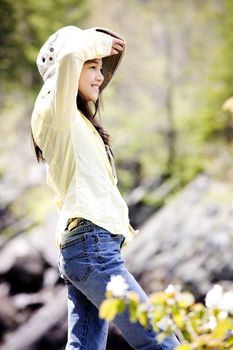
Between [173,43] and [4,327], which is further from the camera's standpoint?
[173,43]

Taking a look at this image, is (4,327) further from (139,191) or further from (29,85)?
(29,85)

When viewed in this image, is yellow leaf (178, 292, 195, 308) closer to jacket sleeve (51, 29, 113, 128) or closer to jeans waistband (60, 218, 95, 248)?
jeans waistband (60, 218, 95, 248)

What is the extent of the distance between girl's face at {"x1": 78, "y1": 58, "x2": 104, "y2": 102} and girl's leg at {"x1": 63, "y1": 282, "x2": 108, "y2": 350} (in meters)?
0.59

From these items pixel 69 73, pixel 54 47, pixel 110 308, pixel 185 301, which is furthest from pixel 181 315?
pixel 54 47

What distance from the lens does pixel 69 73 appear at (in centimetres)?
146

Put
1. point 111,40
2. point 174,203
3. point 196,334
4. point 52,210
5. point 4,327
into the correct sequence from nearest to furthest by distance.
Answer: point 196,334 < point 111,40 < point 4,327 < point 174,203 < point 52,210

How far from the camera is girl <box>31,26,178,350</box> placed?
1.48m

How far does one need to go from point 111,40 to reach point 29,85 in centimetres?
500

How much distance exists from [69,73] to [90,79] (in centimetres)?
18

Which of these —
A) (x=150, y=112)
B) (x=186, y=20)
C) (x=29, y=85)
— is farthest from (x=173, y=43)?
(x=29, y=85)

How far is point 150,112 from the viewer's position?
6.46 metres

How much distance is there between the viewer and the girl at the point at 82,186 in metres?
1.48

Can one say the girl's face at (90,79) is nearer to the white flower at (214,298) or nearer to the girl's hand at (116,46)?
the girl's hand at (116,46)

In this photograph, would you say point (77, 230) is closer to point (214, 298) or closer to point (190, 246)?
point (214, 298)
